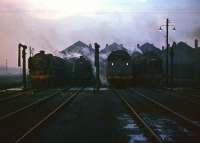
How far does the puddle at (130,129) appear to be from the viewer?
14.2 m

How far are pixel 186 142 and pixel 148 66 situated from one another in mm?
46742

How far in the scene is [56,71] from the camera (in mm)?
60250

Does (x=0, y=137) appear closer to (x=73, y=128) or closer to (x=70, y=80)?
(x=73, y=128)

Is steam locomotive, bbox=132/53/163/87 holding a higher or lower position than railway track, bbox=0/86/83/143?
higher

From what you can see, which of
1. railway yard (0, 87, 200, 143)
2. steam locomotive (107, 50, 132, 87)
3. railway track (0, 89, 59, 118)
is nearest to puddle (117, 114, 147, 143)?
railway yard (0, 87, 200, 143)

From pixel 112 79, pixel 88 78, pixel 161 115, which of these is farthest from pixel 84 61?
pixel 161 115

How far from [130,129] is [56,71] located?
144 feet

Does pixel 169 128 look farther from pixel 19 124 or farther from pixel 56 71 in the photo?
pixel 56 71

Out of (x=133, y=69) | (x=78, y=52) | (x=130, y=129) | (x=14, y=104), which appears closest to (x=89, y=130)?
(x=130, y=129)

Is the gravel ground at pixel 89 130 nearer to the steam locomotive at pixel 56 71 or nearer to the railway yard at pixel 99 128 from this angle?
the railway yard at pixel 99 128

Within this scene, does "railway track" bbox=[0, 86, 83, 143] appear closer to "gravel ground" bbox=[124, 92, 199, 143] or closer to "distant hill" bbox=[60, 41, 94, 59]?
"gravel ground" bbox=[124, 92, 199, 143]

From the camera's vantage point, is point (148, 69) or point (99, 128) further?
point (148, 69)

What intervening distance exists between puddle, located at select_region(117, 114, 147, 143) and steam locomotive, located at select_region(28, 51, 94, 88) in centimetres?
3408

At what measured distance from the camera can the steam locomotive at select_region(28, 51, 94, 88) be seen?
55875 mm
